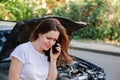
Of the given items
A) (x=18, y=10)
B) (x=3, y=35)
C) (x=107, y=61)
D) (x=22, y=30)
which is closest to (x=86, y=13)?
(x=18, y=10)

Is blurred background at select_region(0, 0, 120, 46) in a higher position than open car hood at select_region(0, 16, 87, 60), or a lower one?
lower

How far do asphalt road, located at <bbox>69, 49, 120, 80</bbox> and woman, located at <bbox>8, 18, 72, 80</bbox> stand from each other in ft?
13.3

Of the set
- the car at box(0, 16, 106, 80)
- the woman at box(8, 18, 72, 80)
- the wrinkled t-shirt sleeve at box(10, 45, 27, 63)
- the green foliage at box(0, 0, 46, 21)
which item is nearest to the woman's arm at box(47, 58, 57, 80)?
the woman at box(8, 18, 72, 80)

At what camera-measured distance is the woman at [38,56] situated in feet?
9.63

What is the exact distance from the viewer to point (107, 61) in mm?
8414

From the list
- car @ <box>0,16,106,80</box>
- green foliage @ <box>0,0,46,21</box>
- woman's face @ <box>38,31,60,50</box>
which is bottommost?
green foliage @ <box>0,0,46,21</box>

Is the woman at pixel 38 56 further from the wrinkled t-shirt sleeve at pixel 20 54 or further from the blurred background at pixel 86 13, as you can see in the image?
the blurred background at pixel 86 13

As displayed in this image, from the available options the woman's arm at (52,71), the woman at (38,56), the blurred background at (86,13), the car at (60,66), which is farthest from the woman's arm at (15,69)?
the blurred background at (86,13)

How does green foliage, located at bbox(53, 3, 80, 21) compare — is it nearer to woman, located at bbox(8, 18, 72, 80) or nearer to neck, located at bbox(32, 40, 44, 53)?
woman, located at bbox(8, 18, 72, 80)

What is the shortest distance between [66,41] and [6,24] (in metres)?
1.78

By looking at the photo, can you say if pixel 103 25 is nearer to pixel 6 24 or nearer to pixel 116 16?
pixel 116 16

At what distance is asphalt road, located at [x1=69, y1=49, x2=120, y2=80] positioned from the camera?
24.4ft

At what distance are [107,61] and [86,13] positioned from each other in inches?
133

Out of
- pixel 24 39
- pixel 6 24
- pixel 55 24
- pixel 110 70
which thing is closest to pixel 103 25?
pixel 110 70
